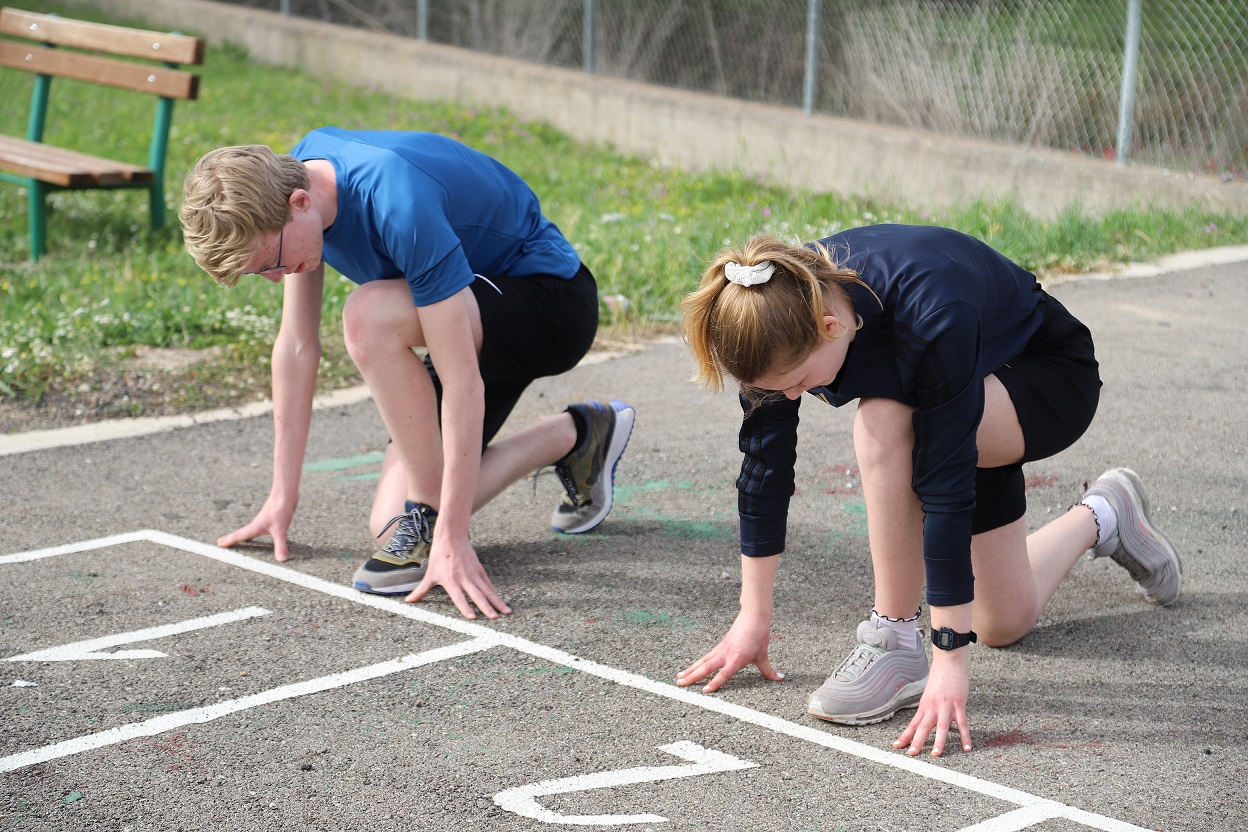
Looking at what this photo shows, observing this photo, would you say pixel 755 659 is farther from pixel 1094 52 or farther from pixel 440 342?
pixel 1094 52

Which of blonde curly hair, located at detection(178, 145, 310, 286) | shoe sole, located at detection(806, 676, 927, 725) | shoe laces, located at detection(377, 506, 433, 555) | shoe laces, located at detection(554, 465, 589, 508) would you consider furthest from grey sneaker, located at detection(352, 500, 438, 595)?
shoe sole, located at detection(806, 676, 927, 725)

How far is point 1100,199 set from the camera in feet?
27.7

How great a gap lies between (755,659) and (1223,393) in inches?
119

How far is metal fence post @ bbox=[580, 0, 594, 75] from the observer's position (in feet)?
38.9

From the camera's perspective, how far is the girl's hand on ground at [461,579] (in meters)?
3.46

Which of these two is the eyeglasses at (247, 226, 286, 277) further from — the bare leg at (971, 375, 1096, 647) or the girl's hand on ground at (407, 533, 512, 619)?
the bare leg at (971, 375, 1096, 647)

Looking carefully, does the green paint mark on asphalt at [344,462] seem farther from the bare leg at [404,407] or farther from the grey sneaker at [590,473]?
the grey sneaker at [590,473]

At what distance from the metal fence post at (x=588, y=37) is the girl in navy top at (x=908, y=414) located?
30.7ft

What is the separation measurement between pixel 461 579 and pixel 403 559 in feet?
0.81

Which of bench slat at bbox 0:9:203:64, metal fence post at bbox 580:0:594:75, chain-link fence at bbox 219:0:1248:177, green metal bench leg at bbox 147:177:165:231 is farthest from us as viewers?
metal fence post at bbox 580:0:594:75

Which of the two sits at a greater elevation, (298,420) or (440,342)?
(440,342)

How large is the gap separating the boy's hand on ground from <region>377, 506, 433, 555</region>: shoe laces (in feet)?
1.11

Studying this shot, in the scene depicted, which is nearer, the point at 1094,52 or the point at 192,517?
the point at 192,517

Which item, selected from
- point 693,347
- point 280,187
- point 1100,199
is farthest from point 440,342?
point 1100,199
